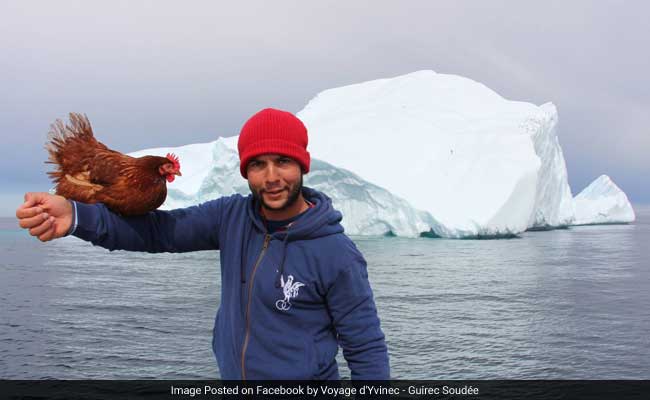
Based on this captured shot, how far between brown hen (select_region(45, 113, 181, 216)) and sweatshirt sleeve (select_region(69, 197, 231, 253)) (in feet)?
0.21

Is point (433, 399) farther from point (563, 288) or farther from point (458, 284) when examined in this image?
point (563, 288)

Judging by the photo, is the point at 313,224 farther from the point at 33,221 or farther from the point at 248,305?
the point at 33,221

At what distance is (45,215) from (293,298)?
0.80m

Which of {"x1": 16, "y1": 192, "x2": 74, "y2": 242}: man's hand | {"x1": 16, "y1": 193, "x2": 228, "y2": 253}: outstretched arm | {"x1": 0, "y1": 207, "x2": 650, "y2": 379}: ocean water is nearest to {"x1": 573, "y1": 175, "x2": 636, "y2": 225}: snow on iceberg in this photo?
{"x1": 0, "y1": 207, "x2": 650, "y2": 379}: ocean water

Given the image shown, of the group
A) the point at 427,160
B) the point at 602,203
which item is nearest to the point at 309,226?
the point at 427,160

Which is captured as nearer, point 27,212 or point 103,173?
point 27,212

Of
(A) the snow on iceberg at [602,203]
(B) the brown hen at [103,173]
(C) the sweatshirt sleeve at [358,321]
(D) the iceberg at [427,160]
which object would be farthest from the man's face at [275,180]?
(A) the snow on iceberg at [602,203]

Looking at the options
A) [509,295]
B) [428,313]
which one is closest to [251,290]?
[428,313]

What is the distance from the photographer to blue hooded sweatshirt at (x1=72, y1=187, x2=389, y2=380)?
1795mm

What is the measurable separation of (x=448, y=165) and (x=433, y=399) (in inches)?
912

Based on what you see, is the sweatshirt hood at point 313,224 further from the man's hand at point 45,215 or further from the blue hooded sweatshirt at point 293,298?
the man's hand at point 45,215

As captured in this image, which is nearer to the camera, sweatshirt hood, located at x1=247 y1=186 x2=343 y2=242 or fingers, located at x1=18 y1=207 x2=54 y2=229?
fingers, located at x1=18 y1=207 x2=54 y2=229

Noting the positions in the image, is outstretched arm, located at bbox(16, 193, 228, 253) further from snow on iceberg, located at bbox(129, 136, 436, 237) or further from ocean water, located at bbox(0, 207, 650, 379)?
snow on iceberg, located at bbox(129, 136, 436, 237)

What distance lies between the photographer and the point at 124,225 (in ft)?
6.33
